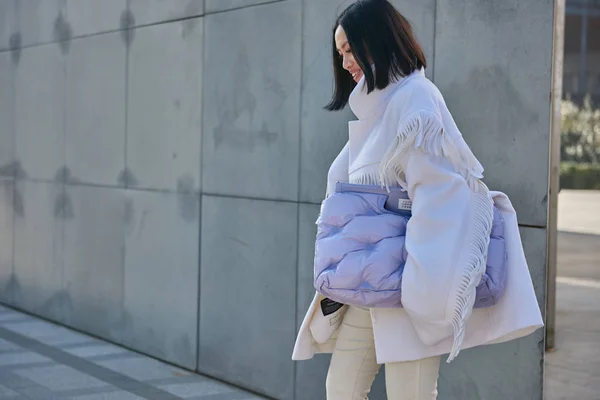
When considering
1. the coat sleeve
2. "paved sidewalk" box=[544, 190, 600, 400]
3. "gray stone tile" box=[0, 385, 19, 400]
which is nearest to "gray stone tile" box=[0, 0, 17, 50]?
"gray stone tile" box=[0, 385, 19, 400]

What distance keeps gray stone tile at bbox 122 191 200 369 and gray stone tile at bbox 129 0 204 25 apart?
115 cm

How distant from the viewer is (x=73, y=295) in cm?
784

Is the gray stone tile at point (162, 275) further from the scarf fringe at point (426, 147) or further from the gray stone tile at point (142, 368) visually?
the scarf fringe at point (426, 147)

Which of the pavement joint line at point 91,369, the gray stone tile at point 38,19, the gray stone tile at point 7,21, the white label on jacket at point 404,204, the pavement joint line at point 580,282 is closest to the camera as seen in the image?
the white label on jacket at point 404,204

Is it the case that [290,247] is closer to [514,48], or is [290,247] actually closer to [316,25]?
[316,25]

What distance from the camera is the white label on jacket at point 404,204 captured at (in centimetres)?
290

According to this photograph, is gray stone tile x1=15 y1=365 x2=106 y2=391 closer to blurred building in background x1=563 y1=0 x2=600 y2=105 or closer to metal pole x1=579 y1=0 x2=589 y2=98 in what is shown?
blurred building in background x1=563 y1=0 x2=600 y2=105

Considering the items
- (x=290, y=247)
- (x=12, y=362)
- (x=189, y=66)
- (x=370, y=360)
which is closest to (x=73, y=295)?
(x=12, y=362)

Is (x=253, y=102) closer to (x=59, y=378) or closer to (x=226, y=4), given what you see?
(x=226, y=4)

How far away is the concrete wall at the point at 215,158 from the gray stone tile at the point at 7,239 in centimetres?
19

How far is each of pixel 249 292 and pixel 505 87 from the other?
7.17 ft

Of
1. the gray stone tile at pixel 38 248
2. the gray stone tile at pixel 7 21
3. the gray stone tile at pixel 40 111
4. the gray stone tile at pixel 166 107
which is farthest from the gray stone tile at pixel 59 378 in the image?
the gray stone tile at pixel 7 21

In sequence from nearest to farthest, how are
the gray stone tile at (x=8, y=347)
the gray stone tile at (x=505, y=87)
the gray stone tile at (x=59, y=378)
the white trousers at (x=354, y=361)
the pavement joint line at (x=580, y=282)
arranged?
the white trousers at (x=354, y=361)
the gray stone tile at (x=505, y=87)
the gray stone tile at (x=59, y=378)
the gray stone tile at (x=8, y=347)
the pavement joint line at (x=580, y=282)

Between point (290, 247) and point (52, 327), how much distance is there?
124 inches
